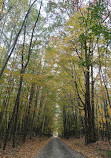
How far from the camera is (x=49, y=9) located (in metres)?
7.85

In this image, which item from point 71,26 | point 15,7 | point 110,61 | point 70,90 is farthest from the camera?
point 70,90

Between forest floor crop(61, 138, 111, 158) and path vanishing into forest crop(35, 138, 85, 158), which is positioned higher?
Answer: forest floor crop(61, 138, 111, 158)

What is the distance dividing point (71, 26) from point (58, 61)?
9.92 feet

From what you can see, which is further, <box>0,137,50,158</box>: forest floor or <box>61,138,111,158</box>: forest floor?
<box>61,138,111,158</box>: forest floor

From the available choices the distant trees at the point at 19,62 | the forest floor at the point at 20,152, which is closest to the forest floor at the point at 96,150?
the forest floor at the point at 20,152

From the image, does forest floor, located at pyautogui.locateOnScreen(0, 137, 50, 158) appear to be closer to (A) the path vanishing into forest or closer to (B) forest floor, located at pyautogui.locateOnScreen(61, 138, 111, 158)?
(A) the path vanishing into forest

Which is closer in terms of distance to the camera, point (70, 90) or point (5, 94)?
point (5, 94)

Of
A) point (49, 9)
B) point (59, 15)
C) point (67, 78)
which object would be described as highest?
point (49, 9)

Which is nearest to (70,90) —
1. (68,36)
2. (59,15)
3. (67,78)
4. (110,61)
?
(67,78)

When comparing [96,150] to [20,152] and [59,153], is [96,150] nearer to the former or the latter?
[59,153]

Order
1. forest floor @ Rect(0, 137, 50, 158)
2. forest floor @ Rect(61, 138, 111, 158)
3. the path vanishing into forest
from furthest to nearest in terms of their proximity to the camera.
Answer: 1. the path vanishing into forest
2. forest floor @ Rect(61, 138, 111, 158)
3. forest floor @ Rect(0, 137, 50, 158)

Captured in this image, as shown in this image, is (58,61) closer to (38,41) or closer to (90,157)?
(38,41)

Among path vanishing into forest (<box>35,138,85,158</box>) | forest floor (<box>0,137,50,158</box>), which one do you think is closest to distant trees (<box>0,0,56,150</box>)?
forest floor (<box>0,137,50,158</box>)

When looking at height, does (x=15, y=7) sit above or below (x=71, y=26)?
above
